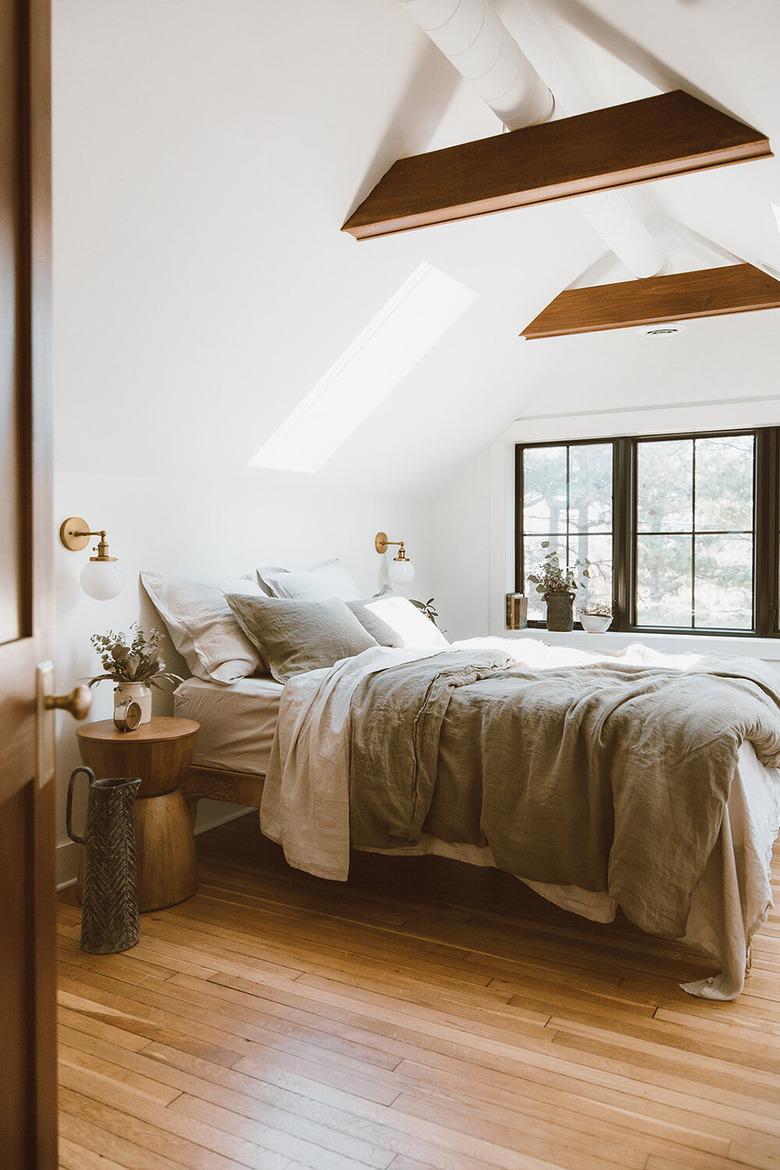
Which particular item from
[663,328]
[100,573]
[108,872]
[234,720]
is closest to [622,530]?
[663,328]

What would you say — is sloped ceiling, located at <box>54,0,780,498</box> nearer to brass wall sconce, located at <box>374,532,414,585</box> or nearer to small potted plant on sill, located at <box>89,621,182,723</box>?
small potted plant on sill, located at <box>89,621,182,723</box>

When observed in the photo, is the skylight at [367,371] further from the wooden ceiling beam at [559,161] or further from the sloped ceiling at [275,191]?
the wooden ceiling beam at [559,161]

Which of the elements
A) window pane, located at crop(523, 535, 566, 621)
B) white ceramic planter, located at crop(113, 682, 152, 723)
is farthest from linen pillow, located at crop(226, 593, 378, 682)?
window pane, located at crop(523, 535, 566, 621)

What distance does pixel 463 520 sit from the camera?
6141 mm

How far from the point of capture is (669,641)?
5457 mm

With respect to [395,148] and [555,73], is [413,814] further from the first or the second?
[555,73]

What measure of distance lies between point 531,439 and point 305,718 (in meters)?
3.34

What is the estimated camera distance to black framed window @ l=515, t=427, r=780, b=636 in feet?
17.6

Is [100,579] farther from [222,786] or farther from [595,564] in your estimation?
[595,564]

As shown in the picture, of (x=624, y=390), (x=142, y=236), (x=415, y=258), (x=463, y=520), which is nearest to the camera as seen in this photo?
A: (x=142, y=236)

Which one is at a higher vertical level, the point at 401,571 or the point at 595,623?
the point at 401,571

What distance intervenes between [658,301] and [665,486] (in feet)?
4.17

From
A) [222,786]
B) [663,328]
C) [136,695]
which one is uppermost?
[663,328]

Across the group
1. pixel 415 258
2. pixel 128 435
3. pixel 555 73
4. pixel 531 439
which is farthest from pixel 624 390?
pixel 128 435
